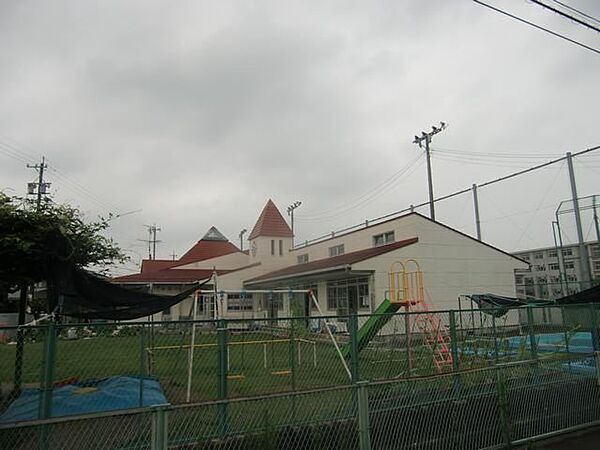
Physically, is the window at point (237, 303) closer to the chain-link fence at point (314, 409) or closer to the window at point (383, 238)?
the window at point (383, 238)

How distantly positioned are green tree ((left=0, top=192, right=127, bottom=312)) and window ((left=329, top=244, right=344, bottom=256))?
19.2m

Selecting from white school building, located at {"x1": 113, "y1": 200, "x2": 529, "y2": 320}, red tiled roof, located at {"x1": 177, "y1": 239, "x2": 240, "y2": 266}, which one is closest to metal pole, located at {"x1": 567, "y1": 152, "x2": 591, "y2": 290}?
white school building, located at {"x1": 113, "y1": 200, "x2": 529, "y2": 320}

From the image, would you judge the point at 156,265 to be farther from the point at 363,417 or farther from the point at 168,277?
the point at 363,417

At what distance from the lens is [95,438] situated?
4.71m

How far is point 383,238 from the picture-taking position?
22.7m

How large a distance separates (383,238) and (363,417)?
18.8m

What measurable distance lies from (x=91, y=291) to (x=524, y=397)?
21.1 feet

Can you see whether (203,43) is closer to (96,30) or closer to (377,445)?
(96,30)

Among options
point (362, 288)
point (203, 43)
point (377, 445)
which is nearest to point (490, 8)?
point (203, 43)

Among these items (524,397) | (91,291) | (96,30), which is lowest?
(524,397)

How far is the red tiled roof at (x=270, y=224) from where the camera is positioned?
34.4 meters

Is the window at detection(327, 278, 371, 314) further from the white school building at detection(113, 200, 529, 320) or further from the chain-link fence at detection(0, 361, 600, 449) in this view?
the chain-link fence at detection(0, 361, 600, 449)

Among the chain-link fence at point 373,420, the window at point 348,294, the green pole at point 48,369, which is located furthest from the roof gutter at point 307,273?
the green pole at point 48,369

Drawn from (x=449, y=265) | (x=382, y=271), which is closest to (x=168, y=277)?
(x=382, y=271)
